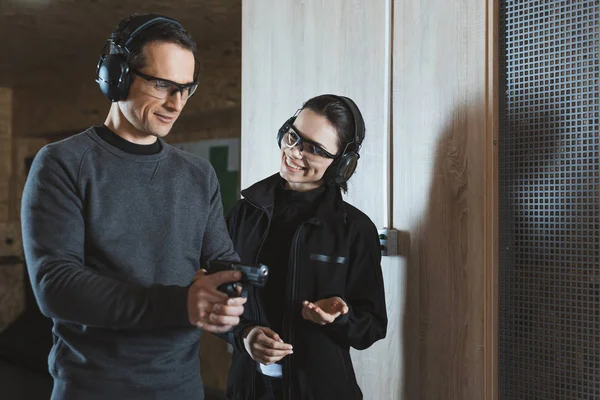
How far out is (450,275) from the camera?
2.01 meters

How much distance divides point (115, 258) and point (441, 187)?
3.86 feet

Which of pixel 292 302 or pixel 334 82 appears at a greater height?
pixel 334 82

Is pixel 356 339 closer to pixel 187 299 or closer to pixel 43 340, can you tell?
pixel 187 299

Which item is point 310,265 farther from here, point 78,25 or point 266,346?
point 78,25

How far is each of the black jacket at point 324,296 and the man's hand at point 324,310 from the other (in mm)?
53

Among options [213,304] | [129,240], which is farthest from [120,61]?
[213,304]

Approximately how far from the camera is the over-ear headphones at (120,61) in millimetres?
1236

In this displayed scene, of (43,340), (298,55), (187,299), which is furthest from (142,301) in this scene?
(43,340)

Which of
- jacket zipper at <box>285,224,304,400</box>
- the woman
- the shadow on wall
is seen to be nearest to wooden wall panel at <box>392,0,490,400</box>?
the shadow on wall

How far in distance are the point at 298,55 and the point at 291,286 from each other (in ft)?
3.51

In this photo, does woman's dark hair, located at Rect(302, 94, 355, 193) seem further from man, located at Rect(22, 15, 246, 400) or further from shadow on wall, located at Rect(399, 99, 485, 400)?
man, located at Rect(22, 15, 246, 400)

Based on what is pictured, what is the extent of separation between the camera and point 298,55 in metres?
2.45

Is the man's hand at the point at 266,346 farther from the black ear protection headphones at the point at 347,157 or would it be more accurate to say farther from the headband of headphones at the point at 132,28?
the headband of headphones at the point at 132,28

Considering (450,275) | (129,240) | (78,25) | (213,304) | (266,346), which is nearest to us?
(213,304)
